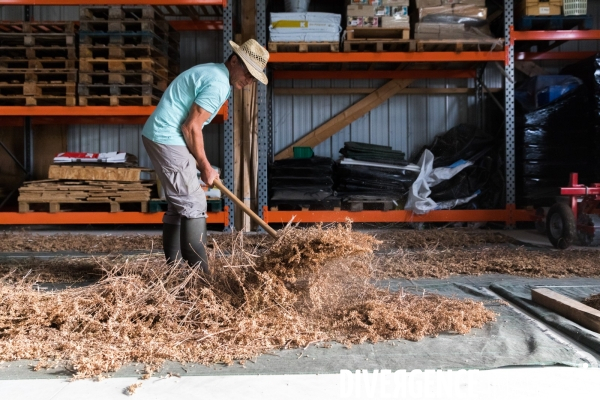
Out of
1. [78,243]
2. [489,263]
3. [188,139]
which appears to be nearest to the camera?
[188,139]

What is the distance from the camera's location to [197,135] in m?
3.57

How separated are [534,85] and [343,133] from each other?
10.6ft

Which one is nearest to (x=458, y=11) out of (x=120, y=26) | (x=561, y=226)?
(x=561, y=226)

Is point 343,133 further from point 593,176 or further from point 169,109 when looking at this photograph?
point 169,109

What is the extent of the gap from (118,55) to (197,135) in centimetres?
438

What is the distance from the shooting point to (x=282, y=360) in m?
2.57

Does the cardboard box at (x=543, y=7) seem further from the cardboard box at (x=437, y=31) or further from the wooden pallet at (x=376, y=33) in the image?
the wooden pallet at (x=376, y=33)

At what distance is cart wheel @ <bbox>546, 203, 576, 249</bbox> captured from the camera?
573 cm

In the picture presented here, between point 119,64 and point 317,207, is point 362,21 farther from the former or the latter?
point 119,64

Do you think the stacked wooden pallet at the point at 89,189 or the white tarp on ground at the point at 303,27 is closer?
the white tarp on ground at the point at 303,27

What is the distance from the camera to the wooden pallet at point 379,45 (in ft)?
24.0

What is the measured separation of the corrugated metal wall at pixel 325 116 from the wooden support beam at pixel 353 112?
0.26 m

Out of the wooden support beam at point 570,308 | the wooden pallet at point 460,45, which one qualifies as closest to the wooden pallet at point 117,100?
the wooden pallet at point 460,45

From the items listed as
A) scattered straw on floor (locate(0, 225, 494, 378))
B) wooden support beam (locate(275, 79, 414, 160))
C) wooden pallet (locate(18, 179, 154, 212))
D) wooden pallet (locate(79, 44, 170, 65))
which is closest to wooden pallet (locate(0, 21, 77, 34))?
wooden pallet (locate(79, 44, 170, 65))
